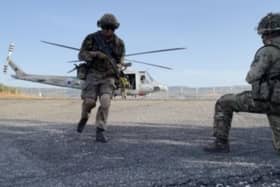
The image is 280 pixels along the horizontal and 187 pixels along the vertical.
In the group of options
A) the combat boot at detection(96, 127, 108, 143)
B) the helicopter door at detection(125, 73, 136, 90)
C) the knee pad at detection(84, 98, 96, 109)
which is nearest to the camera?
the combat boot at detection(96, 127, 108, 143)

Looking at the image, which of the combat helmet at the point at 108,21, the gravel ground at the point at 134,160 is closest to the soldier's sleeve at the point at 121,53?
the combat helmet at the point at 108,21

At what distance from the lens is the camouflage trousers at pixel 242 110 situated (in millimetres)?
5180

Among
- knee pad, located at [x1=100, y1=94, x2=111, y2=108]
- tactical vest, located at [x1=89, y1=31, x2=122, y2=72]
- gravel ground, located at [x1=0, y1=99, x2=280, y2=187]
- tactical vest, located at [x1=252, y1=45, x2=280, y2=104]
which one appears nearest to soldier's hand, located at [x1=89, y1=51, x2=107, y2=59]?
tactical vest, located at [x1=89, y1=31, x2=122, y2=72]

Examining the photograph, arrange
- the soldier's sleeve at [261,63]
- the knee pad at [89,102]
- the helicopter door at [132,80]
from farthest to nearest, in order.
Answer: the helicopter door at [132,80]
the knee pad at [89,102]
the soldier's sleeve at [261,63]

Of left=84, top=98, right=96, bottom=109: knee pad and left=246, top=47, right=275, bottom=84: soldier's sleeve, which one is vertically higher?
left=246, top=47, right=275, bottom=84: soldier's sleeve

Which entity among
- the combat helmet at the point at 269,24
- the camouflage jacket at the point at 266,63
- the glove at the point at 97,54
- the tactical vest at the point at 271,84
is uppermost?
the combat helmet at the point at 269,24

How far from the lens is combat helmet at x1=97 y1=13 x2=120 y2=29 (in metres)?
6.89

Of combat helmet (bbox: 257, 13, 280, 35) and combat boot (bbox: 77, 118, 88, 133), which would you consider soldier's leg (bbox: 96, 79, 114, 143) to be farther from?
combat helmet (bbox: 257, 13, 280, 35)

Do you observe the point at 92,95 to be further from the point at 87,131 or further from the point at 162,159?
the point at 162,159

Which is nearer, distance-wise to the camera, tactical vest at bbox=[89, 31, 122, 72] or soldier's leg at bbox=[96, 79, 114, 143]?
soldier's leg at bbox=[96, 79, 114, 143]

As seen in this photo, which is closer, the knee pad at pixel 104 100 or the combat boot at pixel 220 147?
the combat boot at pixel 220 147

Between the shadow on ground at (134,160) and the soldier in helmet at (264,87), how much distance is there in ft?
1.13

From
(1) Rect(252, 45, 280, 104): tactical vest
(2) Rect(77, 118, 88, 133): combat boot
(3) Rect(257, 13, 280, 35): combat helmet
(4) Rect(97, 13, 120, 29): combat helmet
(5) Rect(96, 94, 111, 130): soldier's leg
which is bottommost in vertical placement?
(2) Rect(77, 118, 88, 133): combat boot

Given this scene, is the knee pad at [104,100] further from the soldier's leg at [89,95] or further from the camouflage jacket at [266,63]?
the camouflage jacket at [266,63]
